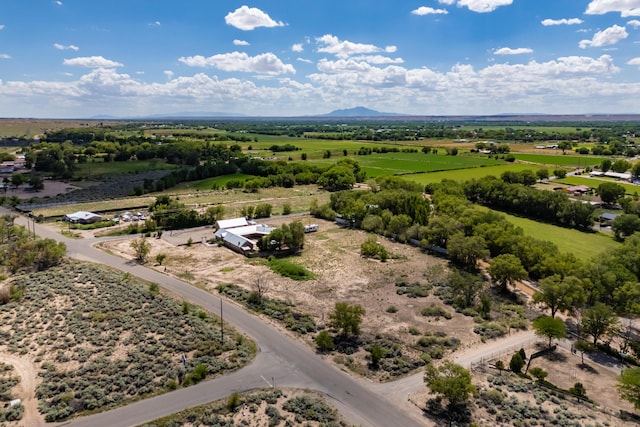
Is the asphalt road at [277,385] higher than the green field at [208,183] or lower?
lower

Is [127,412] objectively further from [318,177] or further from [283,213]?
[318,177]

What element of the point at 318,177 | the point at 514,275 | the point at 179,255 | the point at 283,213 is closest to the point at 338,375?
the point at 514,275

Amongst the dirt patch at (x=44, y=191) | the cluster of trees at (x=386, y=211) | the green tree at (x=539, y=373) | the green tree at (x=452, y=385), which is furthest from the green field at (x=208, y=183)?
the green tree at (x=539, y=373)

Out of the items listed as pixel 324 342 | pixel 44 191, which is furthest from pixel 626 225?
pixel 44 191

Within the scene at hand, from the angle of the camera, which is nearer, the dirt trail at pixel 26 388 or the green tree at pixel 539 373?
the dirt trail at pixel 26 388

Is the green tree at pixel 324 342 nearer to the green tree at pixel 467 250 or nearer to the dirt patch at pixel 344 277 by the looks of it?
the dirt patch at pixel 344 277

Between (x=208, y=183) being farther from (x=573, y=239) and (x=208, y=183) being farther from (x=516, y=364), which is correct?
(x=516, y=364)

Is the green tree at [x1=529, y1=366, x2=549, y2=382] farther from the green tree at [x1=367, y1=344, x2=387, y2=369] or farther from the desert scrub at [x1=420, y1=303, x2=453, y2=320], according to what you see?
the green tree at [x1=367, y1=344, x2=387, y2=369]
